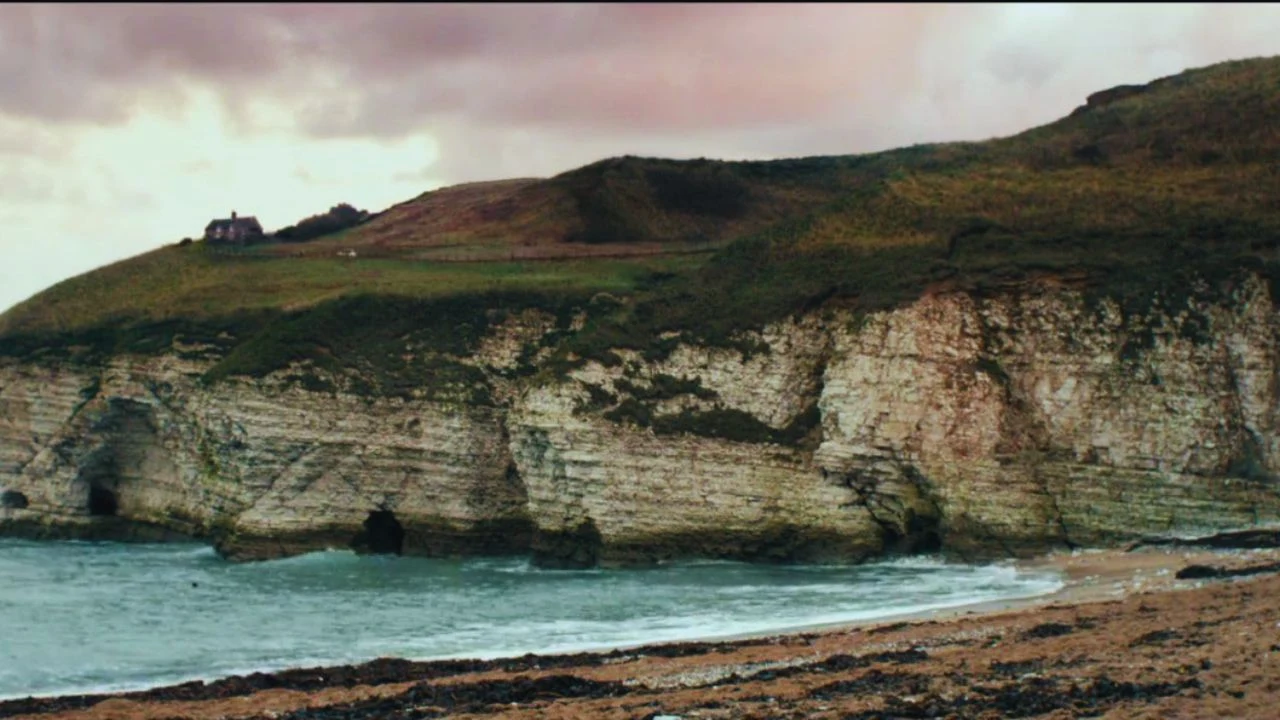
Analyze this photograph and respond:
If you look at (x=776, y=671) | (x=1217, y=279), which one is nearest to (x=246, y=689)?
(x=776, y=671)

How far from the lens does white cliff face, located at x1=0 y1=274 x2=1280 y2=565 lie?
36.2m

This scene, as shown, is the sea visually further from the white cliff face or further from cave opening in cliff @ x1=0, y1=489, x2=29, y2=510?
cave opening in cliff @ x1=0, y1=489, x2=29, y2=510

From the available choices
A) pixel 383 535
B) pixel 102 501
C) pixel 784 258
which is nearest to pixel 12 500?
pixel 102 501

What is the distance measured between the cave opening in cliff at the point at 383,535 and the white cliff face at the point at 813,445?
0.36ft

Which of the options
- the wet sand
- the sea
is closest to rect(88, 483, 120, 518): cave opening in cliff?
the sea

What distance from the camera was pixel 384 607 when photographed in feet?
110

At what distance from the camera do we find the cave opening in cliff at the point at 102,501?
50.8m

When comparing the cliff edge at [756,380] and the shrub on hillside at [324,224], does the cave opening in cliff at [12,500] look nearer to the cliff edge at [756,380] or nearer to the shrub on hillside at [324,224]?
the cliff edge at [756,380]

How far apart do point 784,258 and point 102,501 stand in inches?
996

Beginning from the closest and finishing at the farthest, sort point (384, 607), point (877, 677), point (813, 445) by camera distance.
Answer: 1. point (877, 677)
2. point (384, 607)
3. point (813, 445)

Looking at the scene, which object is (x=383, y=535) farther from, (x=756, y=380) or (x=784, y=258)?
(x=784, y=258)

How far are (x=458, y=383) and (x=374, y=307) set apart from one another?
18.7ft

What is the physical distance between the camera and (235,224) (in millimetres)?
63750

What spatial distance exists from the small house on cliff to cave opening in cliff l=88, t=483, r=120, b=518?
14.0 m
